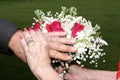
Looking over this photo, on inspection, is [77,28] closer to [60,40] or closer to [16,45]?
[60,40]

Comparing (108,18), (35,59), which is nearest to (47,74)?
(35,59)

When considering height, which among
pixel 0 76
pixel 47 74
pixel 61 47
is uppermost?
pixel 61 47

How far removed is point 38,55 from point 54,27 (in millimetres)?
360

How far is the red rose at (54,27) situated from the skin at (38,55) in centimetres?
28

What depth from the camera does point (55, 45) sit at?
2.55 m

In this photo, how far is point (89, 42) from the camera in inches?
113

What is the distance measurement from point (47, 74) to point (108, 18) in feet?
44.3

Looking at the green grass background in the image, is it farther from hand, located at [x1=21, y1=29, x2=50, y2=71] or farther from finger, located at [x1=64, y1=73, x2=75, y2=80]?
hand, located at [x1=21, y1=29, x2=50, y2=71]

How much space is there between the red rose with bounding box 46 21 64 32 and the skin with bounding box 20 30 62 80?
28 cm

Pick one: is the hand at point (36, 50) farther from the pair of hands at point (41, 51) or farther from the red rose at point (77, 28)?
the red rose at point (77, 28)

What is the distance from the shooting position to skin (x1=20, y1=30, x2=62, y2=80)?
2510 mm

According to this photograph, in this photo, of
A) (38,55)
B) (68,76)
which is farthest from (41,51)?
(68,76)

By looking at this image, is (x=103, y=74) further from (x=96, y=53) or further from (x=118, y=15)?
(x=118, y=15)

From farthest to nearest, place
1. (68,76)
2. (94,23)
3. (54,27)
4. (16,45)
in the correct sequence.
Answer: (94,23), (68,76), (54,27), (16,45)
